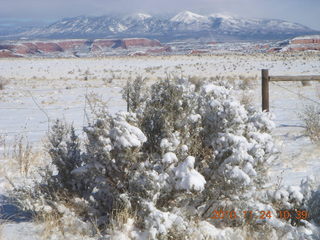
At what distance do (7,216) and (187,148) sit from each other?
1.90m

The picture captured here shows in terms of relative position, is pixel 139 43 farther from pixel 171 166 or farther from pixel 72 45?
pixel 171 166

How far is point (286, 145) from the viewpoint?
248 inches

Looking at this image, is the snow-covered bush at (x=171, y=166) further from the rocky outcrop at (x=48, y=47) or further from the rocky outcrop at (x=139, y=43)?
the rocky outcrop at (x=139, y=43)

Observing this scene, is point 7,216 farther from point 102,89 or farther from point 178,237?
point 102,89

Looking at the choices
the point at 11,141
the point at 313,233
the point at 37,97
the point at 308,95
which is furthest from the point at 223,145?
the point at 37,97
